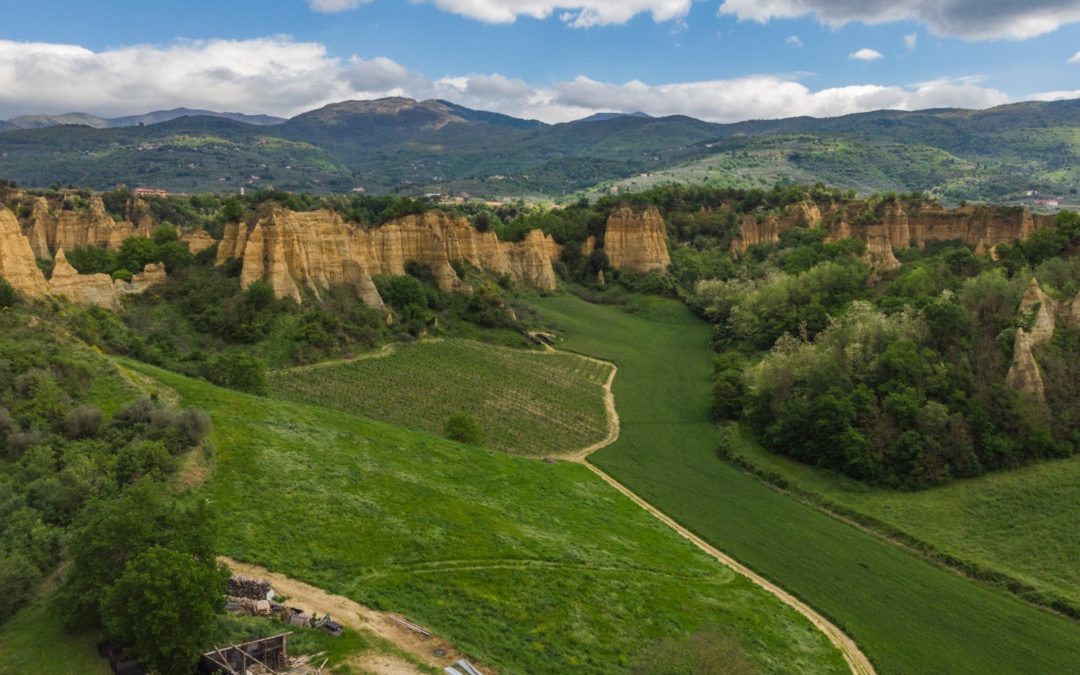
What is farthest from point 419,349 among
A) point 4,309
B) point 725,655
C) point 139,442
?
point 725,655

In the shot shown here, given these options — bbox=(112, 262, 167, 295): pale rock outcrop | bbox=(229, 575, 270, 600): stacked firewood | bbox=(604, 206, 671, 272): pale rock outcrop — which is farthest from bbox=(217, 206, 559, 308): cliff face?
bbox=(229, 575, 270, 600): stacked firewood

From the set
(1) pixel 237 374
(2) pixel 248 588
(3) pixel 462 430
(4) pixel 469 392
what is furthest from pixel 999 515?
(1) pixel 237 374

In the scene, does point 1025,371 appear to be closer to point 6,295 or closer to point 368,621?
point 368,621

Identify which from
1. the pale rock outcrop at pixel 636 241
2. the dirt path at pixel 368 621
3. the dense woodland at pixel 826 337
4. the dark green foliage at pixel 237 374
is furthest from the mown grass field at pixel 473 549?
the pale rock outcrop at pixel 636 241

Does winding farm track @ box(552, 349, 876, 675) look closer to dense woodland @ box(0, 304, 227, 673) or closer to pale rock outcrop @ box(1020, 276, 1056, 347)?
dense woodland @ box(0, 304, 227, 673)

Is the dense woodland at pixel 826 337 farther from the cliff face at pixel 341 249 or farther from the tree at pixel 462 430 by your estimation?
the tree at pixel 462 430

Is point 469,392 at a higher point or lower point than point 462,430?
lower
